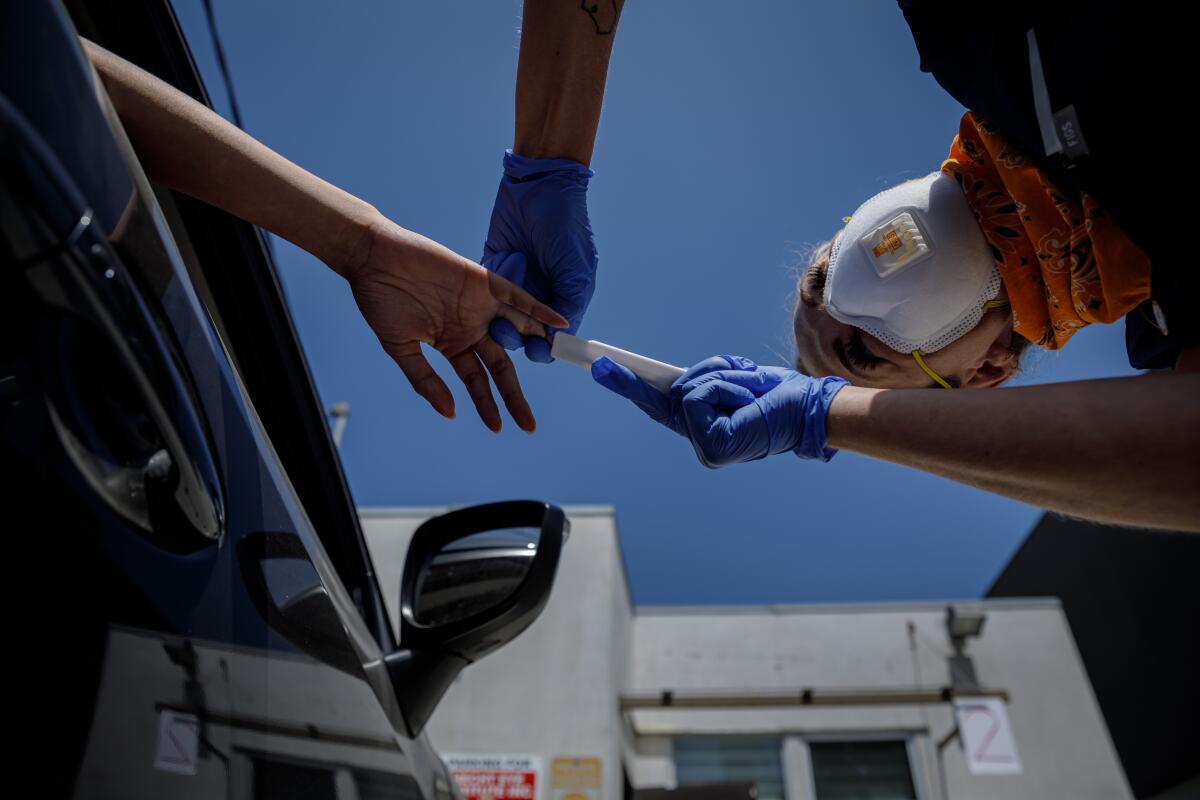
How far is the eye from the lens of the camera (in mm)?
1712

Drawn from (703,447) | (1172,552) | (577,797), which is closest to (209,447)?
(703,447)

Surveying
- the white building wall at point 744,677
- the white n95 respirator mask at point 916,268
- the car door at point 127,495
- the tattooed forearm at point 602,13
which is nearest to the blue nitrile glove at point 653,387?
the white n95 respirator mask at point 916,268

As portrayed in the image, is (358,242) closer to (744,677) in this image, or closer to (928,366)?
(928,366)

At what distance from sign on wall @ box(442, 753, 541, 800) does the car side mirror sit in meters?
6.02

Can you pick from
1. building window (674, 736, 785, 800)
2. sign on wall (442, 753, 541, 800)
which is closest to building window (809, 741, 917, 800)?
building window (674, 736, 785, 800)

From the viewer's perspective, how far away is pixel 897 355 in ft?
5.46

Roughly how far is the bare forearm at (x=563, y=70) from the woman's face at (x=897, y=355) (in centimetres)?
68

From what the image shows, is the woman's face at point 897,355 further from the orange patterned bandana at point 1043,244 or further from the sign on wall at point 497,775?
the sign on wall at point 497,775

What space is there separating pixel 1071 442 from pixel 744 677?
763 centimetres

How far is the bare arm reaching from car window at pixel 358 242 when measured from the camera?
3.01 feet

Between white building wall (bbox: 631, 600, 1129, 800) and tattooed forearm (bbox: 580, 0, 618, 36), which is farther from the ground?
white building wall (bbox: 631, 600, 1129, 800)

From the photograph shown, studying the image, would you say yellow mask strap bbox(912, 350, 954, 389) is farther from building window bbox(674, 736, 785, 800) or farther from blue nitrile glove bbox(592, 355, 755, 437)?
building window bbox(674, 736, 785, 800)

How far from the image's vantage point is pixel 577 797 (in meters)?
6.41

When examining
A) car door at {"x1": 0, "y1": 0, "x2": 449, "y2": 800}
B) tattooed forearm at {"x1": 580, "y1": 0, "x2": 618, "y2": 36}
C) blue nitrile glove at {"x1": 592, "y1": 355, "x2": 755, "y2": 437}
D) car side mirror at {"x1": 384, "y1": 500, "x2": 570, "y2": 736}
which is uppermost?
tattooed forearm at {"x1": 580, "y1": 0, "x2": 618, "y2": 36}
